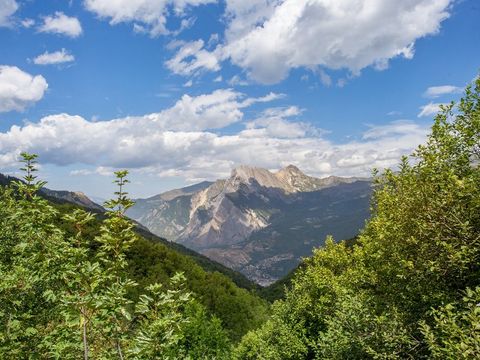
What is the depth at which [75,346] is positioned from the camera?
806 centimetres

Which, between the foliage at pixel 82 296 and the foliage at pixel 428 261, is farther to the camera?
the foliage at pixel 428 261

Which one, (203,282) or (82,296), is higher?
(82,296)

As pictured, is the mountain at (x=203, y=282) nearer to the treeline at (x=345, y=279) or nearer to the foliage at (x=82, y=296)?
the treeline at (x=345, y=279)

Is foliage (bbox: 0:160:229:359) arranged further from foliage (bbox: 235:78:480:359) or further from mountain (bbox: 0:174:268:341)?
mountain (bbox: 0:174:268:341)

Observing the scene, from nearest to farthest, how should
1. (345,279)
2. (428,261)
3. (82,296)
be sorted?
(82,296)
(428,261)
(345,279)

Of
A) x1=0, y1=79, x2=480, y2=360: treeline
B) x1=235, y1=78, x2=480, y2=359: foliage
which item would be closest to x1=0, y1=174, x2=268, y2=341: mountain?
x1=0, y1=79, x2=480, y2=360: treeline

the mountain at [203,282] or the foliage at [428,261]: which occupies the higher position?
the foliage at [428,261]

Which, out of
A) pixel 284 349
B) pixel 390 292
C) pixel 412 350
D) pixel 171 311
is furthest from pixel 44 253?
pixel 284 349

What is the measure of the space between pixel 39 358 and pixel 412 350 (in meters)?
16.0

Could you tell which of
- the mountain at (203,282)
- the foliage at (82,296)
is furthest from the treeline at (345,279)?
the mountain at (203,282)

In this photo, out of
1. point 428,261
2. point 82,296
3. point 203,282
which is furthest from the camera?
point 203,282

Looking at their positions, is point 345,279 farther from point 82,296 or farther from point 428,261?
point 82,296

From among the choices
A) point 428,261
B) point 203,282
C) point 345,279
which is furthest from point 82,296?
point 203,282

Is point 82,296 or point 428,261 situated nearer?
point 82,296
